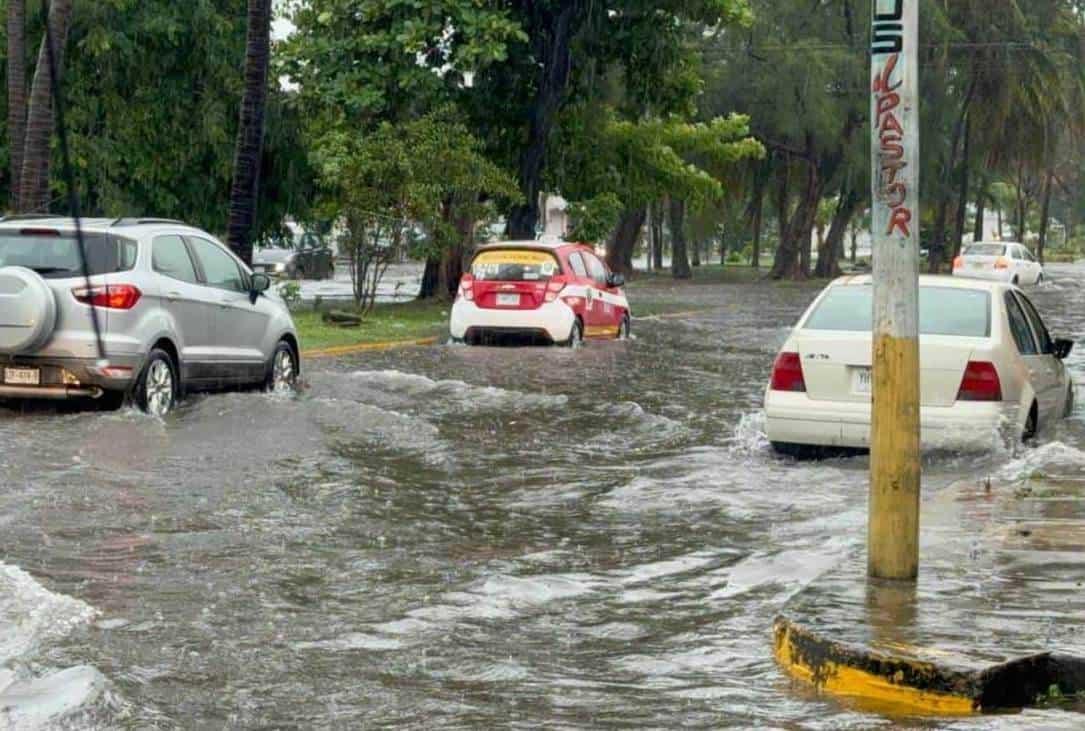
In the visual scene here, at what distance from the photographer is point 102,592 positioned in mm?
8938

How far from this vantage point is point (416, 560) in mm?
10086

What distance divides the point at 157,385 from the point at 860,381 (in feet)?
20.0

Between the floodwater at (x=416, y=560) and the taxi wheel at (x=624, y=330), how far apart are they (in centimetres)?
977

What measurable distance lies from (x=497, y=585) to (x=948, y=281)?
6.44m

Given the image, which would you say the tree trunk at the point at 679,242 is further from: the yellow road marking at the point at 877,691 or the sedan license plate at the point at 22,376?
the yellow road marking at the point at 877,691

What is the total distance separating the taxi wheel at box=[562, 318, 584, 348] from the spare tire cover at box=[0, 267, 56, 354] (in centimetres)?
1144

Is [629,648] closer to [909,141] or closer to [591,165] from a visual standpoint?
[909,141]

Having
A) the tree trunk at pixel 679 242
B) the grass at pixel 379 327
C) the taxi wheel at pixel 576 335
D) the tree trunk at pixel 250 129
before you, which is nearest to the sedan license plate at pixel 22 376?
the grass at pixel 379 327

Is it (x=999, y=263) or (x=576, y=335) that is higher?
(x=999, y=263)

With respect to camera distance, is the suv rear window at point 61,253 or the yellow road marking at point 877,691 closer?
the yellow road marking at point 877,691

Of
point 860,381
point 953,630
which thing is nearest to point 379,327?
point 860,381

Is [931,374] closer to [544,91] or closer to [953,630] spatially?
[953,630]

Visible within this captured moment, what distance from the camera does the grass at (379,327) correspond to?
2639cm

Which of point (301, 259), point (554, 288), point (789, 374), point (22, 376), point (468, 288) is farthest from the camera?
Result: point (301, 259)
